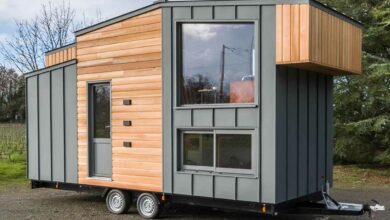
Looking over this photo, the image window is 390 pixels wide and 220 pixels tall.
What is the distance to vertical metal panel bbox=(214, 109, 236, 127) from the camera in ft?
24.8

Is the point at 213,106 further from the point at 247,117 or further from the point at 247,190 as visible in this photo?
the point at 247,190

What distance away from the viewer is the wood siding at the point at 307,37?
6883 mm

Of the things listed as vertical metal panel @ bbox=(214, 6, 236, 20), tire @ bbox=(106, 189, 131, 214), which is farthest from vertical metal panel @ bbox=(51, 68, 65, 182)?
vertical metal panel @ bbox=(214, 6, 236, 20)

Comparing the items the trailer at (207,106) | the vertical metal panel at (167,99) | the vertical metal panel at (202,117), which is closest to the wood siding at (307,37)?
the trailer at (207,106)

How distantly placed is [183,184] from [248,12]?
9.54 feet

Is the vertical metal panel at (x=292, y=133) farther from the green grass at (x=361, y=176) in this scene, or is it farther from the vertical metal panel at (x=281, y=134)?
the green grass at (x=361, y=176)

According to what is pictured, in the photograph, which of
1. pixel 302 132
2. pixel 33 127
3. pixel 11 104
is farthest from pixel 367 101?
pixel 11 104

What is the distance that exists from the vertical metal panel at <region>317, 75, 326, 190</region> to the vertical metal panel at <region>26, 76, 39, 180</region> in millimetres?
5648

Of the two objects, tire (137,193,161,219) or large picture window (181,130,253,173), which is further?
tire (137,193,161,219)

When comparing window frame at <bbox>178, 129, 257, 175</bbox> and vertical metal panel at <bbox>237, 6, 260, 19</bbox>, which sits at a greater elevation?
vertical metal panel at <bbox>237, 6, 260, 19</bbox>

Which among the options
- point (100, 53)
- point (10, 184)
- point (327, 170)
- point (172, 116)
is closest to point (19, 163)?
point (10, 184)

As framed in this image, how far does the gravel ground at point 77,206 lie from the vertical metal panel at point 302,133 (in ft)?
3.63

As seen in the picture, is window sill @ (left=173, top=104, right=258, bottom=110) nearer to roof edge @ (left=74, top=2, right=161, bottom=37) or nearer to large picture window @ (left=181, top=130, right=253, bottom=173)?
large picture window @ (left=181, top=130, right=253, bottom=173)

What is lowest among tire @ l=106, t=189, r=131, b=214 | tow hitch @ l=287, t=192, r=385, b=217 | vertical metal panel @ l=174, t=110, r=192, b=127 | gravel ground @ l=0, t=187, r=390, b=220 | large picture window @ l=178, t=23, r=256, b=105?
gravel ground @ l=0, t=187, r=390, b=220
